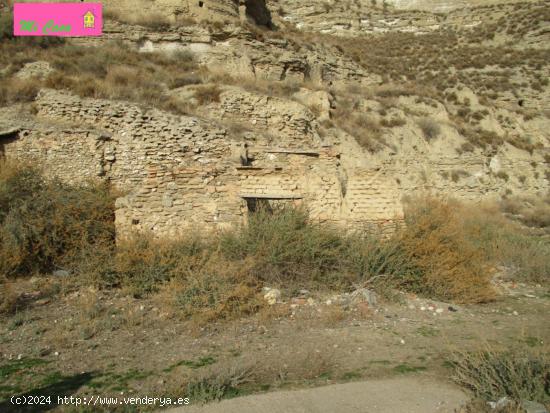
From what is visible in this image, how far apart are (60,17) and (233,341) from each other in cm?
1834

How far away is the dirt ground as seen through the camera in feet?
12.0

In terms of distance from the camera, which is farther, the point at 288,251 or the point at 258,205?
the point at 258,205

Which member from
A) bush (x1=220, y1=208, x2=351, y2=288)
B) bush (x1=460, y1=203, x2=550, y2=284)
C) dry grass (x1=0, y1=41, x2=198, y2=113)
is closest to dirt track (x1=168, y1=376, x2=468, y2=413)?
bush (x1=220, y1=208, x2=351, y2=288)

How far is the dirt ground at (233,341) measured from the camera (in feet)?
12.0

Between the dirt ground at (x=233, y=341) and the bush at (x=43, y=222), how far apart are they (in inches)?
20.0

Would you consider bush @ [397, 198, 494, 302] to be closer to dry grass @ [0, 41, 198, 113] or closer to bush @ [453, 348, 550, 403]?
bush @ [453, 348, 550, 403]

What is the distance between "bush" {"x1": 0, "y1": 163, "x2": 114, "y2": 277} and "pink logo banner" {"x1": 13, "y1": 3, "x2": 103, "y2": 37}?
1183 centimetres

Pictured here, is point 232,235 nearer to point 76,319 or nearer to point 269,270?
point 269,270

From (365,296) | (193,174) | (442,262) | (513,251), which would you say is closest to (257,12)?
(193,174)

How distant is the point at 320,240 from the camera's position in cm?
655

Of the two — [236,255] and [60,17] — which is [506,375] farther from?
[60,17]

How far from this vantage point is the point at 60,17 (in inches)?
640

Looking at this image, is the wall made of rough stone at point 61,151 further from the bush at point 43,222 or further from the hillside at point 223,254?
the bush at point 43,222

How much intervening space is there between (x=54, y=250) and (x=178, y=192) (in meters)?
2.45
